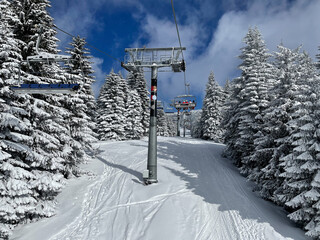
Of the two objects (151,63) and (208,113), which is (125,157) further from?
(208,113)

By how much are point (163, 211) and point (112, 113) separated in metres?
27.9

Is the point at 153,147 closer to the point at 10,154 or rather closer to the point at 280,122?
the point at 10,154

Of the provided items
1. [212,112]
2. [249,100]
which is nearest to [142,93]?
[212,112]

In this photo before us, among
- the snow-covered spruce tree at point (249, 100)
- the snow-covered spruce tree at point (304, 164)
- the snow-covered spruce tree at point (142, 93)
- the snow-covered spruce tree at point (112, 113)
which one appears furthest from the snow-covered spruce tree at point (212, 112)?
the snow-covered spruce tree at point (304, 164)

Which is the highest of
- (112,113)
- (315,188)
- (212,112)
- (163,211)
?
(212,112)

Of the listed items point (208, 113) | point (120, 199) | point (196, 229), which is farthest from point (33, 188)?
point (208, 113)

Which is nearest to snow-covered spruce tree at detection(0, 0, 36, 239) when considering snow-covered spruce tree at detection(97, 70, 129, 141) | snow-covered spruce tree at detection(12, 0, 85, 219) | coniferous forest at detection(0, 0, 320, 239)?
coniferous forest at detection(0, 0, 320, 239)

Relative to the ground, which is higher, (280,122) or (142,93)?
(142,93)

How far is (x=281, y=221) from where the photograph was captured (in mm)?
10000

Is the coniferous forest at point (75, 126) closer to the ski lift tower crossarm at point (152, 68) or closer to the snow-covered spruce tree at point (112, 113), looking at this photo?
the ski lift tower crossarm at point (152, 68)

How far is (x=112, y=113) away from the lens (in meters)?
36.0

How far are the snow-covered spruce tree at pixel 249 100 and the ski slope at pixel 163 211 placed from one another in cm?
305

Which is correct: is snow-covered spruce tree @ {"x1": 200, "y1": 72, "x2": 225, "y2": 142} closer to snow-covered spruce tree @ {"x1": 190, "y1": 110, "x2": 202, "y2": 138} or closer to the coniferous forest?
snow-covered spruce tree @ {"x1": 190, "y1": 110, "x2": 202, "y2": 138}

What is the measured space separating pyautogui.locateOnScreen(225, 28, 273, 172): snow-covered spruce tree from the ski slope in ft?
9.99
